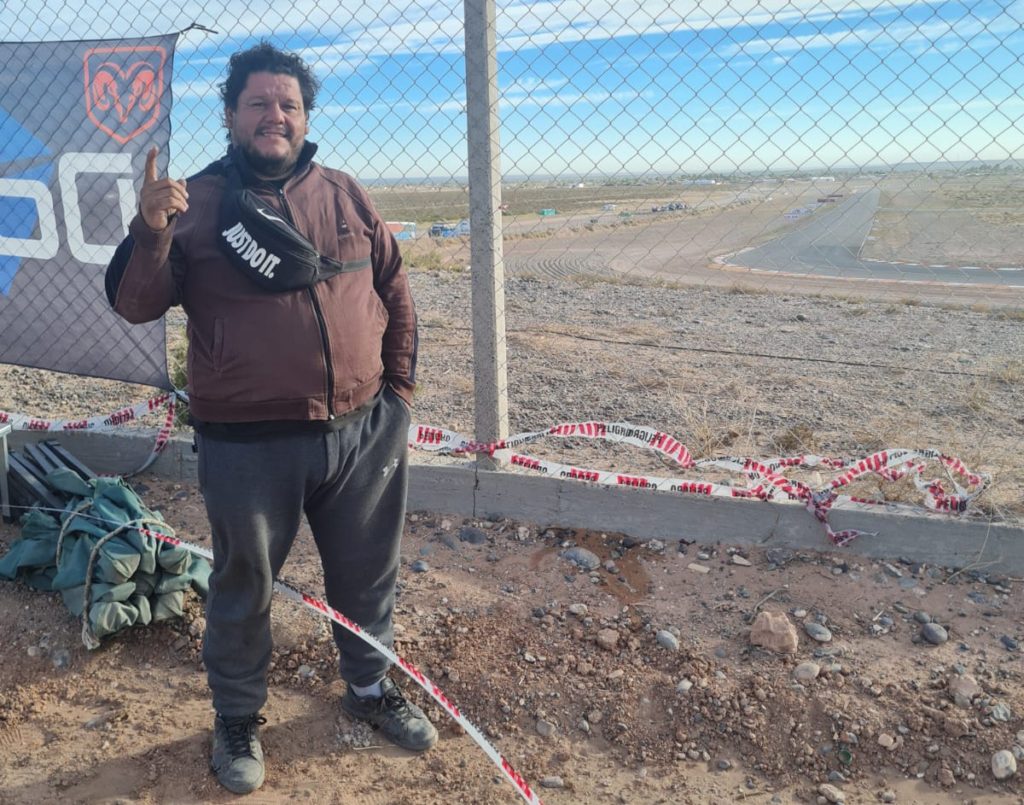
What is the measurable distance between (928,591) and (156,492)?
3.86m

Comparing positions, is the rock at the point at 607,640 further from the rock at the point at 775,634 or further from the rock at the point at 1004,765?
the rock at the point at 1004,765

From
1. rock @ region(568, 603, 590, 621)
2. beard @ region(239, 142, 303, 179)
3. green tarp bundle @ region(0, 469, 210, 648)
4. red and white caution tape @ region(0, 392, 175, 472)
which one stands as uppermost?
beard @ region(239, 142, 303, 179)

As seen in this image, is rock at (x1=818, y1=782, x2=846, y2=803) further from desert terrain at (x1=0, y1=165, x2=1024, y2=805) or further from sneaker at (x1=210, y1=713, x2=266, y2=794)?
sneaker at (x1=210, y1=713, x2=266, y2=794)

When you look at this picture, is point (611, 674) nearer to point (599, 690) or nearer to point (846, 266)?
point (599, 690)

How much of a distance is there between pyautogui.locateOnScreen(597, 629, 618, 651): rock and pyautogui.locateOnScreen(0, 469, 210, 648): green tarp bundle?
1654 mm

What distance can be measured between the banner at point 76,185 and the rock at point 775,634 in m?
3.22

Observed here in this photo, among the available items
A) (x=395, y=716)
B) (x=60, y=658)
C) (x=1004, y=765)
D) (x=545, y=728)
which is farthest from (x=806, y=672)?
(x=60, y=658)

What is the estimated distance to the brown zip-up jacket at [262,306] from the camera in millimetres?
2316

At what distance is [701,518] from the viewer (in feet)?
13.1

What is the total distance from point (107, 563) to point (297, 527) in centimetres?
121

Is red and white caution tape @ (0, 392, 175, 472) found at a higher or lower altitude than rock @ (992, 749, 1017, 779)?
higher

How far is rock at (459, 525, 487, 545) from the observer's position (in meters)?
4.12

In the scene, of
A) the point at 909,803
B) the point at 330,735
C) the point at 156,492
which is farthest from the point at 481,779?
the point at 156,492

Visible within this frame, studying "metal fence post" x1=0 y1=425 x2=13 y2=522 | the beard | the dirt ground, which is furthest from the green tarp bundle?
the beard
